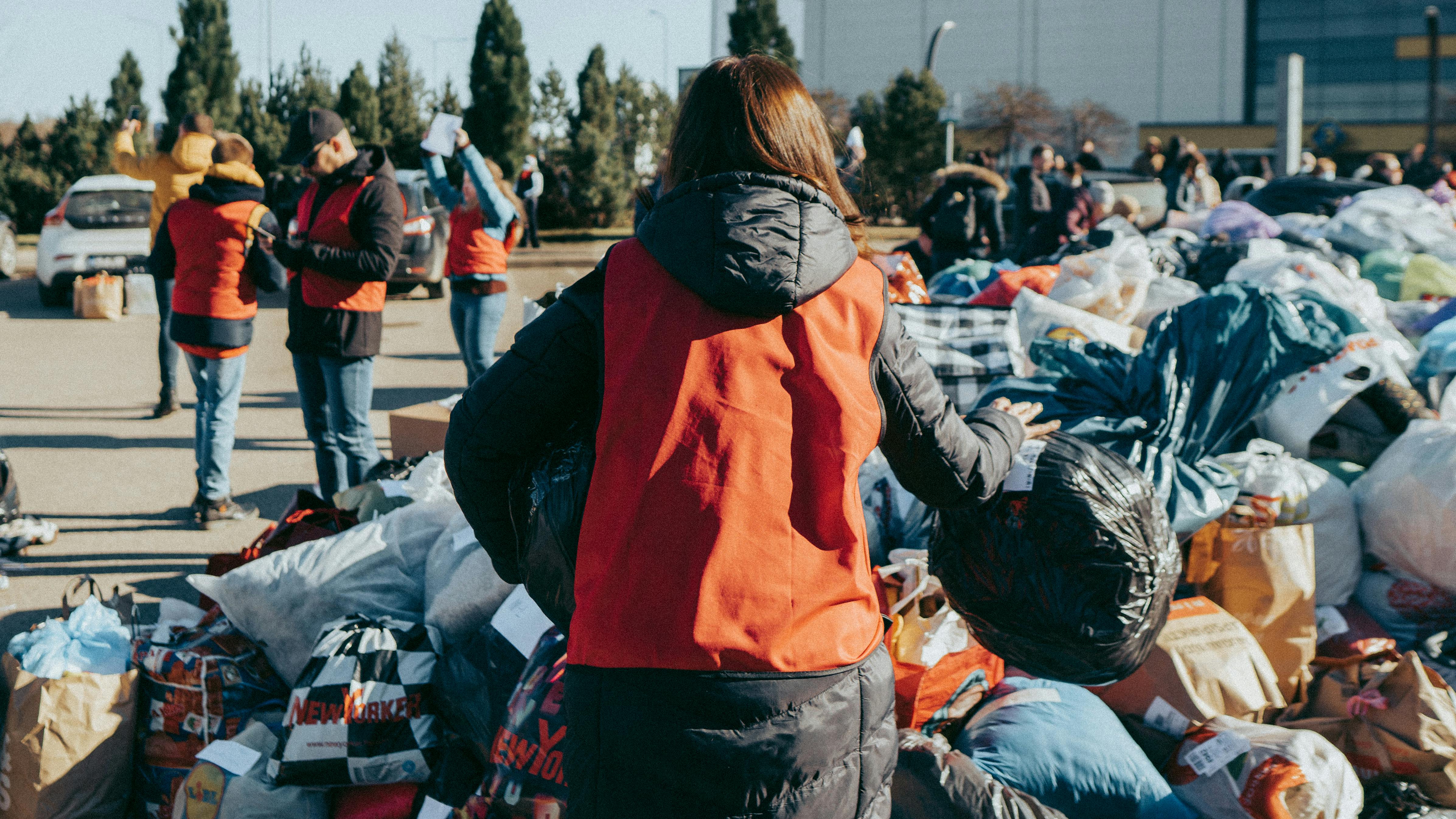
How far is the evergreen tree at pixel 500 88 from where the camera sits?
2442 cm

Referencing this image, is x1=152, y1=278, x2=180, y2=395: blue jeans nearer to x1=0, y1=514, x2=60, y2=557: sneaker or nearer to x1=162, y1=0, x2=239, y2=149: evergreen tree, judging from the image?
x1=0, y1=514, x2=60, y2=557: sneaker

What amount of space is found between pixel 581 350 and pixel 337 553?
188 centimetres

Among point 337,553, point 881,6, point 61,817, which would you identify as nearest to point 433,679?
point 337,553

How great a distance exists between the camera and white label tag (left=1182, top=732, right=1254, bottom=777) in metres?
2.30

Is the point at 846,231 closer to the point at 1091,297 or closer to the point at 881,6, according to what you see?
the point at 1091,297

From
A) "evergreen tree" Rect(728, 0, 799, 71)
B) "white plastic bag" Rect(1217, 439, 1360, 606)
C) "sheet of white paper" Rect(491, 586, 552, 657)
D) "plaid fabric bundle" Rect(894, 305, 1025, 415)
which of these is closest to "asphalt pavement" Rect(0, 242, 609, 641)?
"sheet of white paper" Rect(491, 586, 552, 657)

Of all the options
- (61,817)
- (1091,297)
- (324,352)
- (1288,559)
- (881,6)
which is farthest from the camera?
(881,6)

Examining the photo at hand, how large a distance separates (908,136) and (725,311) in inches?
1126

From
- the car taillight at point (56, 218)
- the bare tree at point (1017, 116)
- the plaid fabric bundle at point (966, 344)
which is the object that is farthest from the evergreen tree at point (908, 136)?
the plaid fabric bundle at point (966, 344)

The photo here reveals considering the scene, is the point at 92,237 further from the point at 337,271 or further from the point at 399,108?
the point at 399,108

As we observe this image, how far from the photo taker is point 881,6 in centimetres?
4747

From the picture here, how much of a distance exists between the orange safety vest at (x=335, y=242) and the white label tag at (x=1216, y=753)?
3.19m

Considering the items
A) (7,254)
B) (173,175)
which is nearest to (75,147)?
(7,254)

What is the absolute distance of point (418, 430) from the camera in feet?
14.9
